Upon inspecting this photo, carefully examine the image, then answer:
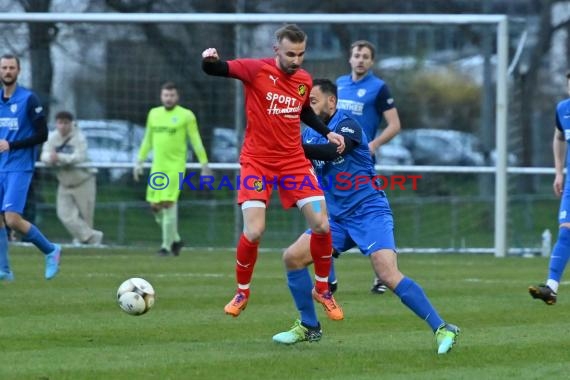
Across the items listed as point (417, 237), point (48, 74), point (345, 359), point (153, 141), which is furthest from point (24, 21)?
point (345, 359)

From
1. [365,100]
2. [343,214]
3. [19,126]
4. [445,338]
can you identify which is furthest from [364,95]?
[445,338]

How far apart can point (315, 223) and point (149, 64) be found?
1112 cm

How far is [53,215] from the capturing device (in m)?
18.6

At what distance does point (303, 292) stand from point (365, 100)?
449 cm

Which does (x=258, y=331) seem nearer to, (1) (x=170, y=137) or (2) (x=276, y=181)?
(2) (x=276, y=181)

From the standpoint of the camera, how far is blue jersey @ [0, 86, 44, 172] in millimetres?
12867

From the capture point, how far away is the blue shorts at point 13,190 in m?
12.7

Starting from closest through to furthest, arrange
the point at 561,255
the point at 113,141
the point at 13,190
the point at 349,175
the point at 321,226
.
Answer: the point at 321,226 < the point at 349,175 < the point at 561,255 < the point at 13,190 < the point at 113,141

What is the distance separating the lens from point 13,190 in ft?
41.7

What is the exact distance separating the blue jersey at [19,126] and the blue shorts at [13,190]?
0.23 feet

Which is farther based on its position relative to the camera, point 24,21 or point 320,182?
point 24,21

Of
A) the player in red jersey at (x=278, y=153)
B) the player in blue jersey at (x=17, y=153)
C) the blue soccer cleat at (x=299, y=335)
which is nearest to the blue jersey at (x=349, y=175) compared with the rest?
the player in red jersey at (x=278, y=153)

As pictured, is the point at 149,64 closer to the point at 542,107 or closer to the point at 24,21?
the point at 24,21

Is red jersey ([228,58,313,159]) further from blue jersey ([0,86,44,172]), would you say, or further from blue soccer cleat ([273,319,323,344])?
blue jersey ([0,86,44,172])
